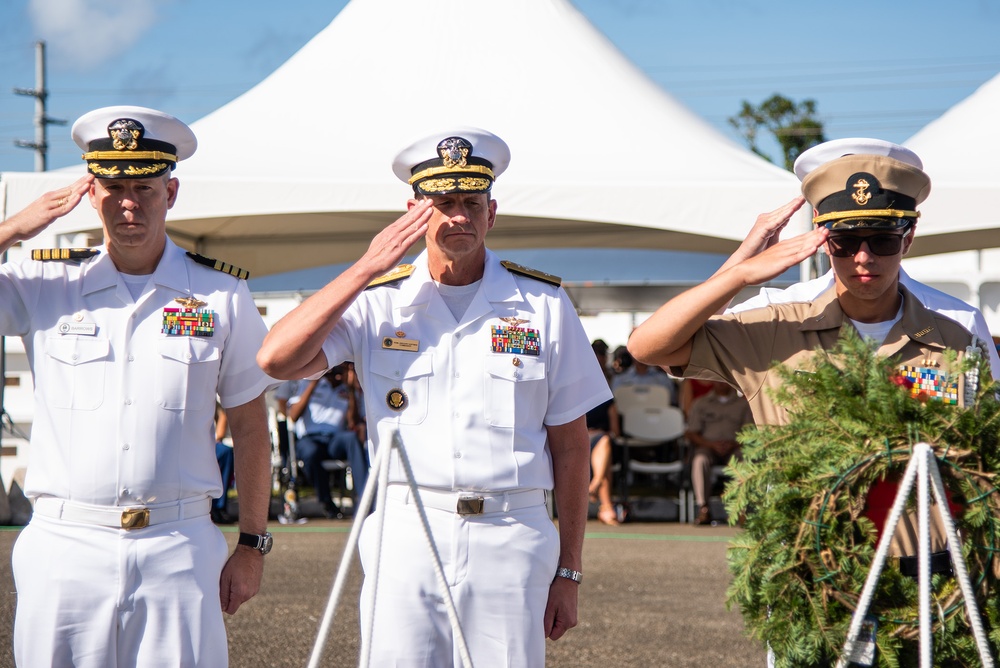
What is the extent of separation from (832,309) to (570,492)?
34.8 inches

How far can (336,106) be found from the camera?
920cm

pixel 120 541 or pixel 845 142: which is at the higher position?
pixel 845 142

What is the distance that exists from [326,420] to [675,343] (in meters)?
8.04

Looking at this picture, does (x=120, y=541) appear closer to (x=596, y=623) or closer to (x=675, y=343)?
(x=675, y=343)

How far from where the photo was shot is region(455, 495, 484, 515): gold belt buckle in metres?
3.18

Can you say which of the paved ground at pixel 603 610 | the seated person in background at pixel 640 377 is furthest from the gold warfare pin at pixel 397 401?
the seated person in background at pixel 640 377

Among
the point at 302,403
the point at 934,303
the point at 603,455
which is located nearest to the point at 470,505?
the point at 934,303

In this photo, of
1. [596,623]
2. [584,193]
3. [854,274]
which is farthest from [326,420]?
[854,274]

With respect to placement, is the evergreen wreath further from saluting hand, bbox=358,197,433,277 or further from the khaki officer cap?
saluting hand, bbox=358,197,433,277

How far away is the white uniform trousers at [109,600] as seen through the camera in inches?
122

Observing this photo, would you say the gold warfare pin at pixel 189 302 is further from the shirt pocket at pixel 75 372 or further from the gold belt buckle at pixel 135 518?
the gold belt buckle at pixel 135 518

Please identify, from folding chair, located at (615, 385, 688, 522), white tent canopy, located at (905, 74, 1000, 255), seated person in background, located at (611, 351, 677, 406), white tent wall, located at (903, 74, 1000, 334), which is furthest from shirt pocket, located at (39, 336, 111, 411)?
seated person in background, located at (611, 351, 677, 406)

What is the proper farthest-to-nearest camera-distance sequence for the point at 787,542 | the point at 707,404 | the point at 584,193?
the point at 707,404, the point at 584,193, the point at 787,542

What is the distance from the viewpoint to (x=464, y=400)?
10.7ft
